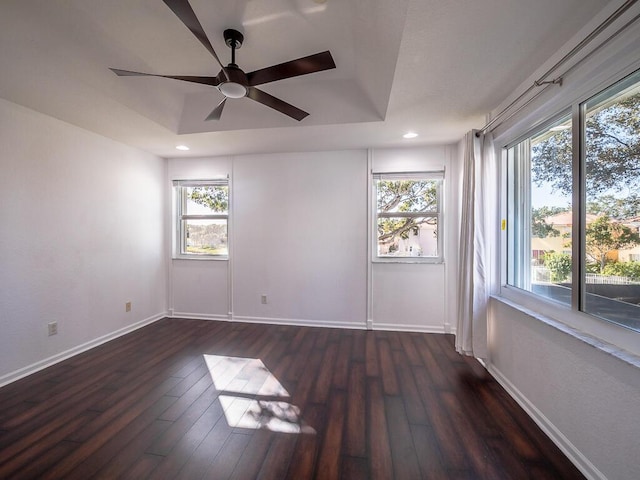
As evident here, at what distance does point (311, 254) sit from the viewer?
3.48m

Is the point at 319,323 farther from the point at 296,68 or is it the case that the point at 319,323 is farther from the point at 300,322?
the point at 296,68

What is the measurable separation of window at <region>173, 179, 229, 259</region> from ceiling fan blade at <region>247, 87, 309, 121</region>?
1968 mm

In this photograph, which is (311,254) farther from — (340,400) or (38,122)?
(38,122)

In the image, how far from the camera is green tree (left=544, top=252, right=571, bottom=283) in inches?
64.3

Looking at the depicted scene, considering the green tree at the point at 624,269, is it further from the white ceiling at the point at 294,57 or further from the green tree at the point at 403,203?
the green tree at the point at 403,203

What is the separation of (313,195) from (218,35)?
196cm

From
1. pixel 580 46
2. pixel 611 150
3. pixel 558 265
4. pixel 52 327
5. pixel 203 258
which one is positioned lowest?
pixel 52 327

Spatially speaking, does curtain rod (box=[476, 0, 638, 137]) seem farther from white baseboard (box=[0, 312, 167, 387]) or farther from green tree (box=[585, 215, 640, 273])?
white baseboard (box=[0, 312, 167, 387])

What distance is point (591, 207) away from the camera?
1.43 metres

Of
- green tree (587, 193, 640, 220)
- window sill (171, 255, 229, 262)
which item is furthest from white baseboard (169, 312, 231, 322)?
green tree (587, 193, 640, 220)

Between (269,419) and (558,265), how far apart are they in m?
2.21

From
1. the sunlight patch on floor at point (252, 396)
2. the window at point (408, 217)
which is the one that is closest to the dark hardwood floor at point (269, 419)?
the sunlight patch on floor at point (252, 396)

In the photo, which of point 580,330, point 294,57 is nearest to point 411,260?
point 580,330

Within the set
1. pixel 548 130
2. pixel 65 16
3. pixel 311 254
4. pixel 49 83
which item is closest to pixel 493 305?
pixel 548 130
